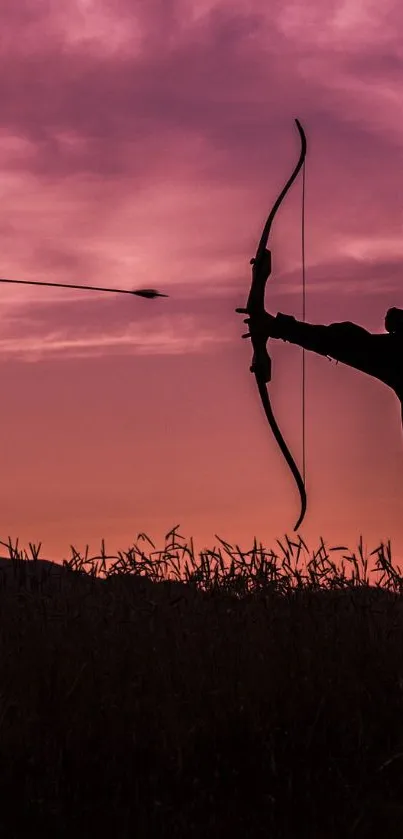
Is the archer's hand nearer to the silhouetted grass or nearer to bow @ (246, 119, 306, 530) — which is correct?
bow @ (246, 119, 306, 530)

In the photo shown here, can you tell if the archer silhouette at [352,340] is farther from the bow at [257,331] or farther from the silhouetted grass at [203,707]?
the silhouetted grass at [203,707]

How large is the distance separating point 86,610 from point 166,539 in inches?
48.8

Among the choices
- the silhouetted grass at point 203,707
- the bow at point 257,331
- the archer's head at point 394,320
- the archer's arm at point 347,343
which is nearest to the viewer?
the silhouetted grass at point 203,707

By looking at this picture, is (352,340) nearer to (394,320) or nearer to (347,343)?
(347,343)

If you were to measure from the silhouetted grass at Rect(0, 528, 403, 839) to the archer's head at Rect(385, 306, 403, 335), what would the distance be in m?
2.55

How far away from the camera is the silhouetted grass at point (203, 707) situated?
8562 millimetres

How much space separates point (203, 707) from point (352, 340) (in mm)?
4725

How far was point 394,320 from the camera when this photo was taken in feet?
43.1

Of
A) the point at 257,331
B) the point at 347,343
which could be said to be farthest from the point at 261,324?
the point at 347,343

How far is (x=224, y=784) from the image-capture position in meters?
8.93

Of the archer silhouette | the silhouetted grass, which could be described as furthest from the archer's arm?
the silhouetted grass

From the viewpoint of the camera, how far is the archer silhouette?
1241 centimetres

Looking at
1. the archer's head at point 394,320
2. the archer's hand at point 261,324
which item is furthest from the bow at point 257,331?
the archer's head at point 394,320

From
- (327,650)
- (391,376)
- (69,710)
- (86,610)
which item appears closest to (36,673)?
(69,710)
